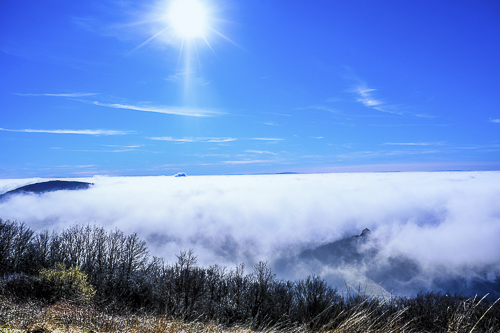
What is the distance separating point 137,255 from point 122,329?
277 ft

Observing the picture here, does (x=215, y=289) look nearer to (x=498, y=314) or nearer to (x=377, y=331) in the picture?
(x=498, y=314)

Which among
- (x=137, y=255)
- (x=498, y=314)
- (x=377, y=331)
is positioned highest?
(x=377, y=331)

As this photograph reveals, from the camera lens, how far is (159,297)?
5672 centimetres

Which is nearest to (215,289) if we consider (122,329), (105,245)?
(105,245)

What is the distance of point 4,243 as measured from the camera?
66438 mm

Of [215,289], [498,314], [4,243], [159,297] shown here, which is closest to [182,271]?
[215,289]

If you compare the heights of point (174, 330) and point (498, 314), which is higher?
point (174, 330)

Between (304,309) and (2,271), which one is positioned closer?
(2,271)

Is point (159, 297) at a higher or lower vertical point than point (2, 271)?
lower

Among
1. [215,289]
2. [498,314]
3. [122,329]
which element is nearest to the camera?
[122,329]

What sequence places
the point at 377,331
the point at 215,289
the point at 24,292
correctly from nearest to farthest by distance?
the point at 377,331 < the point at 24,292 < the point at 215,289

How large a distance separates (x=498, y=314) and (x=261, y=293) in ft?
165

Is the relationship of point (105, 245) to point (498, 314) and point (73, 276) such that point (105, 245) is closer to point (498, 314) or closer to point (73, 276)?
point (73, 276)

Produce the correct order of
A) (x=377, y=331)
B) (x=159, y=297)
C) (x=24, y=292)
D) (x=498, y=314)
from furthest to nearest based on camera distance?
1. (x=159, y=297)
2. (x=498, y=314)
3. (x=24, y=292)
4. (x=377, y=331)
